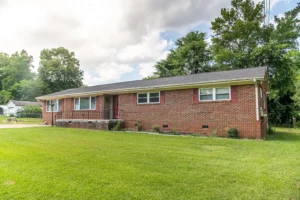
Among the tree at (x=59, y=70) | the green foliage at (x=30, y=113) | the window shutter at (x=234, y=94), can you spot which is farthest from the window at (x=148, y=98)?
the tree at (x=59, y=70)

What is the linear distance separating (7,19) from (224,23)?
23187 mm

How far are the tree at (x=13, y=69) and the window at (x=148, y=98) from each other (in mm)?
47955

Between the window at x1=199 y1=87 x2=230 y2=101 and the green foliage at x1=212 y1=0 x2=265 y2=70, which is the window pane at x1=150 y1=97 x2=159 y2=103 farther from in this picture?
the green foliage at x1=212 y1=0 x2=265 y2=70

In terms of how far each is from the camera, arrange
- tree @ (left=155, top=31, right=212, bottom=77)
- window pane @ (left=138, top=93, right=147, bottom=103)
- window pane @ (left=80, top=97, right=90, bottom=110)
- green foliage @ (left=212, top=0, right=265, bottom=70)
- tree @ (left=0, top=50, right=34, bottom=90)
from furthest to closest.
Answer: tree @ (left=0, top=50, right=34, bottom=90), tree @ (left=155, top=31, right=212, bottom=77), green foliage @ (left=212, top=0, right=265, bottom=70), window pane @ (left=80, top=97, right=90, bottom=110), window pane @ (left=138, top=93, right=147, bottom=103)

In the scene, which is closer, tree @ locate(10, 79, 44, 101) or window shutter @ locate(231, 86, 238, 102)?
window shutter @ locate(231, 86, 238, 102)

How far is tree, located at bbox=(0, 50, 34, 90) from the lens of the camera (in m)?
49.0

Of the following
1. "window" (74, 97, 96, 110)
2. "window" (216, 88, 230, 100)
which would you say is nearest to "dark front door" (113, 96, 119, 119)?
"window" (74, 97, 96, 110)

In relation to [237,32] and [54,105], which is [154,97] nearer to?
[54,105]

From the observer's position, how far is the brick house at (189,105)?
32.1ft

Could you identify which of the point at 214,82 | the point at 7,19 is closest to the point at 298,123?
the point at 214,82

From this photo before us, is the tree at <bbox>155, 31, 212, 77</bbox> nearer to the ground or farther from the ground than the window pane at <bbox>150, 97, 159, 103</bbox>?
farther from the ground

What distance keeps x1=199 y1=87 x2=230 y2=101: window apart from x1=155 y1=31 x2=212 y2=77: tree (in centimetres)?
1881

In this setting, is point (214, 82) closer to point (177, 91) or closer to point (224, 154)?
point (177, 91)

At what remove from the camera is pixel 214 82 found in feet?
34.0
